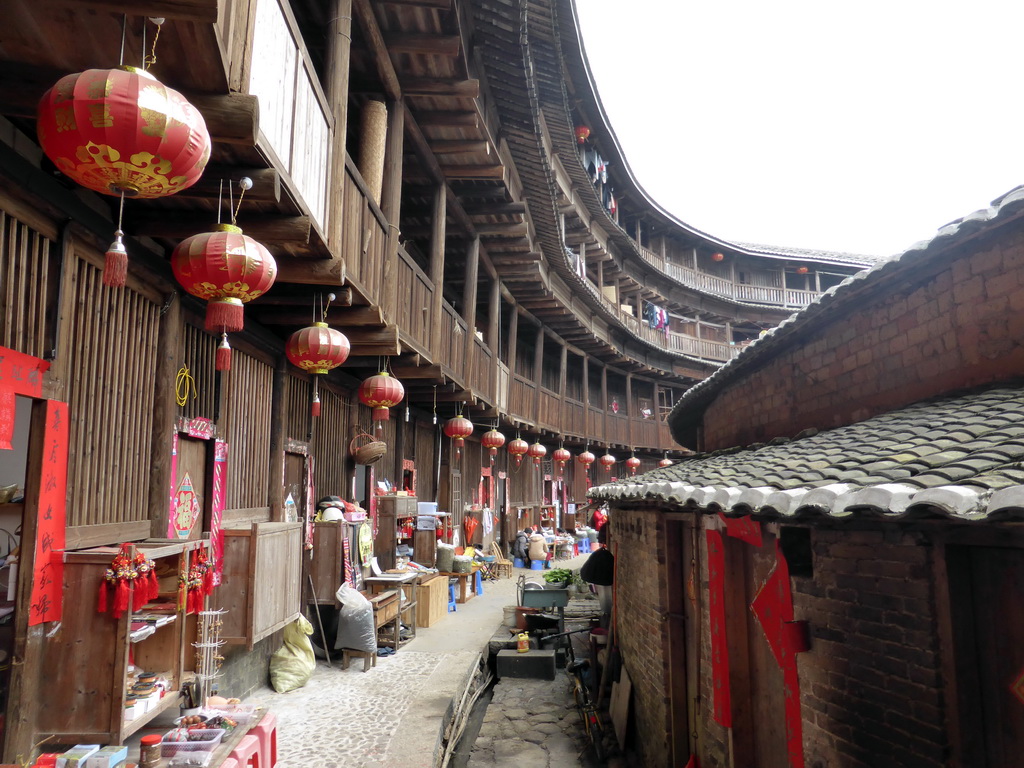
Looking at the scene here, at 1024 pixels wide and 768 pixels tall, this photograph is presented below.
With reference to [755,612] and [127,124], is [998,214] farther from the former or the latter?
[127,124]

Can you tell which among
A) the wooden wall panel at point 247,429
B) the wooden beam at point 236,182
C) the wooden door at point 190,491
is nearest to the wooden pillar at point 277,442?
the wooden wall panel at point 247,429

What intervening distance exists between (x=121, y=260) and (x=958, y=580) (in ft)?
13.9

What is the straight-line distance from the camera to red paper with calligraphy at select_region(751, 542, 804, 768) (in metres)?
4.30

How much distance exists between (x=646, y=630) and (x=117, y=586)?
5.59 metres

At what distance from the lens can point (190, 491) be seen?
6.48 m

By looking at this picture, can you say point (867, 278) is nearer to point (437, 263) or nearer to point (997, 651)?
point (997, 651)

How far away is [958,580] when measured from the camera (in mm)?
3152

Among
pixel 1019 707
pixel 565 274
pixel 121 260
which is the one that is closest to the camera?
pixel 1019 707

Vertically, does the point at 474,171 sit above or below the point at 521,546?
above

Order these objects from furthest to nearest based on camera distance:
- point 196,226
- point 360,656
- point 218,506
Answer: point 360,656 → point 218,506 → point 196,226

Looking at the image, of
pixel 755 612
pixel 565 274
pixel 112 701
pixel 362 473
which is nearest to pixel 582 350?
pixel 565 274

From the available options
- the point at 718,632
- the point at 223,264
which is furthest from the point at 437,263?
the point at 718,632

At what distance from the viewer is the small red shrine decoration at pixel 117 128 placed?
2918mm

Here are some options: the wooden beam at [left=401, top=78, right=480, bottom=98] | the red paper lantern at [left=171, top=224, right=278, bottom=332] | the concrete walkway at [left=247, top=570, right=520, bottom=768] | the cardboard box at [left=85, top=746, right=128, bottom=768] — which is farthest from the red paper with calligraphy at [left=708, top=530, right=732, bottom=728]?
the wooden beam at [left=401, top=78, right=480, bottom=98]
